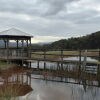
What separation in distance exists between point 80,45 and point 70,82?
39.2 meters

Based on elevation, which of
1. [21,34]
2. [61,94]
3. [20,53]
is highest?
[21,34]

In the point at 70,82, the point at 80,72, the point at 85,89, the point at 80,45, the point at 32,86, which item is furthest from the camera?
the point at 80,45

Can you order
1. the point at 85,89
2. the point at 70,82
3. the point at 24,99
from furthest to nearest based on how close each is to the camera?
1. the point at 70,82
2. the point at 85,89
3. the point at 24,99

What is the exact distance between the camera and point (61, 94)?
959 centimetres

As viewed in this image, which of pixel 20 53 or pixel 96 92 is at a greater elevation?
pixel 20 53

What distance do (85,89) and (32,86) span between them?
291 centimetres

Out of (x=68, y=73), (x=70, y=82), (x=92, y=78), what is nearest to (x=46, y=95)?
(x=70, y=82)

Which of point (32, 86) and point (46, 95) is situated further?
point (32, 86)

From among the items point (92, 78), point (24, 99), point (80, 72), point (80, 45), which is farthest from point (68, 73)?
point (80, 45)

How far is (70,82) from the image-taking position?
40.5 feet

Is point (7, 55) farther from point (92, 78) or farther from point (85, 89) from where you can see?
point (85, 89)

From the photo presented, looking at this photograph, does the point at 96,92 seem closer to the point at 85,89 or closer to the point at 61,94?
the point at 85,89

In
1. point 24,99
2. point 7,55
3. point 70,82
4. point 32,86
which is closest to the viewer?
point 24,99

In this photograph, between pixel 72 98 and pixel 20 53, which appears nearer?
pixel 72 98
